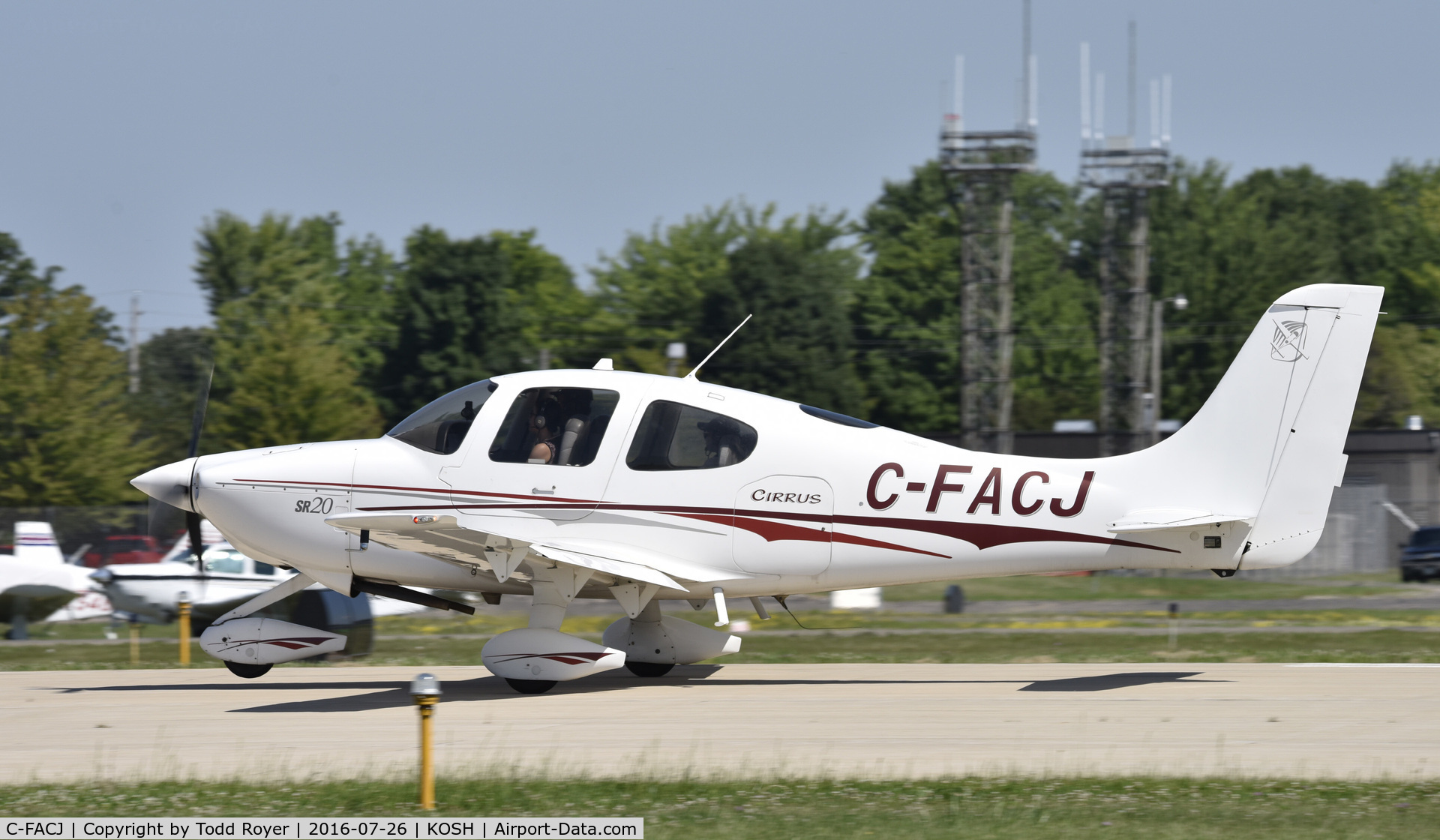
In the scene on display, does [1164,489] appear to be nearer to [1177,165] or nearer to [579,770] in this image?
[579,770]

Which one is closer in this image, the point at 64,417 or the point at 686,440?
the point at 686,440

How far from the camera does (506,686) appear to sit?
1270 cm

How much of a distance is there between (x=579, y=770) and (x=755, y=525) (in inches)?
153

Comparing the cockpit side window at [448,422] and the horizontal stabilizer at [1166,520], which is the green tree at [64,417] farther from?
the horizontal stabilizer at [1166,520]

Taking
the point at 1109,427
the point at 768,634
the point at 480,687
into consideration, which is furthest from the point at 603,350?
the point at 480,687

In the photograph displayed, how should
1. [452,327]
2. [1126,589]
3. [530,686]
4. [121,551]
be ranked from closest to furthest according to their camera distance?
[530,686]
[1126,589]
[121,551]
[452,327]

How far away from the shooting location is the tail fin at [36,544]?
23656 millimetres

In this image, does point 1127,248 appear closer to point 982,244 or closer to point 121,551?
point 982,244

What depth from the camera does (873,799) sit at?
7645mm

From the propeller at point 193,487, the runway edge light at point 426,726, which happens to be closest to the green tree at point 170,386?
the propeller at point 193,487

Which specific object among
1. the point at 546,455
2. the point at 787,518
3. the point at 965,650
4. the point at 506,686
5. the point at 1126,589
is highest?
the point at 546,455

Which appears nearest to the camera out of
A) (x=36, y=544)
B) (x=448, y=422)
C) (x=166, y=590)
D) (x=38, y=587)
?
(x=448, y=422)
